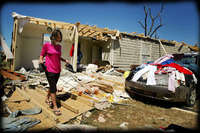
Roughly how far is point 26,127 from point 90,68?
732cm

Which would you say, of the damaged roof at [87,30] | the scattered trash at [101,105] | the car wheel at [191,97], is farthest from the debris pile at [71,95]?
the damaged roof at [87,30]

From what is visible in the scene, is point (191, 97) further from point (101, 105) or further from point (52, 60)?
point (52, 60)

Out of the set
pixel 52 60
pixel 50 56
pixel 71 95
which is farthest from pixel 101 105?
pixel 50 56

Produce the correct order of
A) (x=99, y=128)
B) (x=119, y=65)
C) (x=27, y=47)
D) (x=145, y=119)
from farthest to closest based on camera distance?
(x=119, y=65) < (x=27, y=47) < (x=145, y=119) < (x=99, y=128)

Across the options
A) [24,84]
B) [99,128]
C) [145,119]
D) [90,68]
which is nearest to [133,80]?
[145,119]

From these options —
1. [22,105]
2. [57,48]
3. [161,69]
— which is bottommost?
[22,105]

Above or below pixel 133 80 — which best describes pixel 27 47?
above

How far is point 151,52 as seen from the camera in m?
12.3

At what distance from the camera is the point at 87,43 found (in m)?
11.9

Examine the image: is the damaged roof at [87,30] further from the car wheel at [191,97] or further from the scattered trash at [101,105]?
the car wheel at [191,97]

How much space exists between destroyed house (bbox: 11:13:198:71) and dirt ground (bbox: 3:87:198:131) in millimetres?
5258

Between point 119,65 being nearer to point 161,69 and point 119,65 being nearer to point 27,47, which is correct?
point 161,69

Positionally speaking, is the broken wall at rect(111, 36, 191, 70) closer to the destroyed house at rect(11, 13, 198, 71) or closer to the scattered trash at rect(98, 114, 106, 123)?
the destroyed house at rect(11, 13, 198, 71)

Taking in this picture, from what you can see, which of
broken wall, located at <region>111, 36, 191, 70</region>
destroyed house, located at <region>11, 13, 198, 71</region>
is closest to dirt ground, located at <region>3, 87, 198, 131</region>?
destroyed house, located at <region>11, 13, 198, 71</region>
